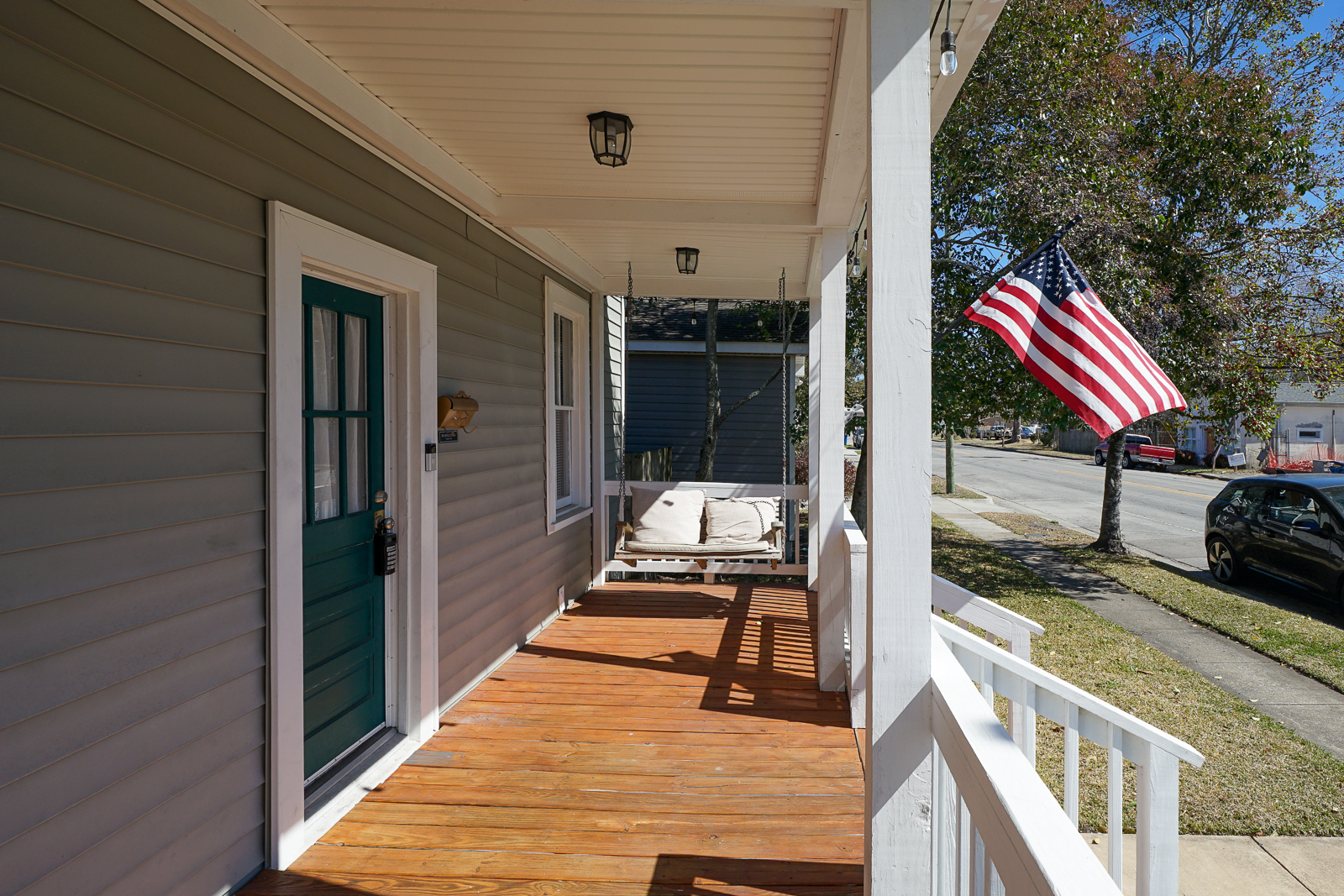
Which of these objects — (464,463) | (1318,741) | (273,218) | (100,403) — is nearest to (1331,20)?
(1318,741)

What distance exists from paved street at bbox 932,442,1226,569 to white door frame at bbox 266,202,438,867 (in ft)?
29.3

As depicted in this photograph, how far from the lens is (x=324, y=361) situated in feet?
8.87

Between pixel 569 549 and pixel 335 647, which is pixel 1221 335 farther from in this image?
pixel 335 647

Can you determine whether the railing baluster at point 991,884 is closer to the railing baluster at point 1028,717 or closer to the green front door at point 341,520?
the railing baluster at point 1028,717

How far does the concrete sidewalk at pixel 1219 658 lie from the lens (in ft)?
14.5

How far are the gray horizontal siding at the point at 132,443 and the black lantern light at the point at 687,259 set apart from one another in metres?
2.64

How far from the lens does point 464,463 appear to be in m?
3.66

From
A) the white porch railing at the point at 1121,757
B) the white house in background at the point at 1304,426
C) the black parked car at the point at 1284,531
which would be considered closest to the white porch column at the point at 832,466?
the white porch railing at the point at 1121,757

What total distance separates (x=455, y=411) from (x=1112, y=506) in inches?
348

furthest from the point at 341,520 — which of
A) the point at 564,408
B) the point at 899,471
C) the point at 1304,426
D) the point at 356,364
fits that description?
the point at 1304,426

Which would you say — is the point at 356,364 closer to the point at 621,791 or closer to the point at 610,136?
the point at 610,136

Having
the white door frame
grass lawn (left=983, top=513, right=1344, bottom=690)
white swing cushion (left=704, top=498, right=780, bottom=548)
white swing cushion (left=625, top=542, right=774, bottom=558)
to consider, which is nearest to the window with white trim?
white swing cushion (left=625, top=542, right=774, bottom=558)

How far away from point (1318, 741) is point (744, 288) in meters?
4.49

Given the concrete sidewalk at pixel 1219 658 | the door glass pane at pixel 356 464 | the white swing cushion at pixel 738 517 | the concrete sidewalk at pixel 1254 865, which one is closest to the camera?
the concrete sidewalk at pixel 1254 865
